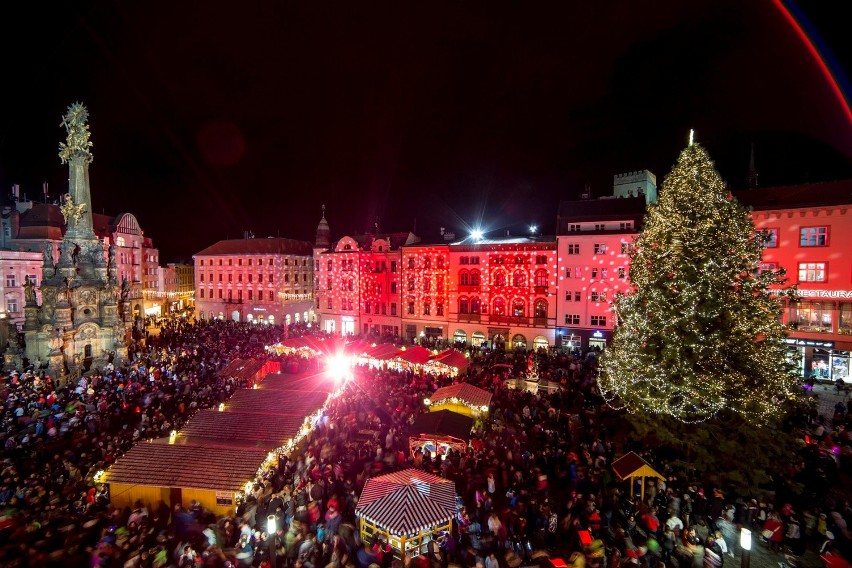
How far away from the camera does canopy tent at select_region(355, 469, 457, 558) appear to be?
34.5 ft

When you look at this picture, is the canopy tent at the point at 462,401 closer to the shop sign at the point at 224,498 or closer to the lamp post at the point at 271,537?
the shop sign at the point at 224,498

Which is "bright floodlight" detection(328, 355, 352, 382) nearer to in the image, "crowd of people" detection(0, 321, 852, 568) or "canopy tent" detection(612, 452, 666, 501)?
"crowd of people" detection(0, 321, 852, 568)

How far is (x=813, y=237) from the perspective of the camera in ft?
80.4

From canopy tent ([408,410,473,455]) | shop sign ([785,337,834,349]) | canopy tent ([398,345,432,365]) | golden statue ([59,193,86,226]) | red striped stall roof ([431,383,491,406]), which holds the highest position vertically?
golden statue ([59,193,86,226])

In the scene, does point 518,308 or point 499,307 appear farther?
point 499,307

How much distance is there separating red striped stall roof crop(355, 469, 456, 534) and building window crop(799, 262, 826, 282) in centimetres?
2529

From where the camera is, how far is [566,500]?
13070 mm

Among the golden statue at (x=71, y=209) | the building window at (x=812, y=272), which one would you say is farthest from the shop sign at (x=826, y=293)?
the golden statue at (x=71, y=209)

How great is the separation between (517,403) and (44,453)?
18.8m

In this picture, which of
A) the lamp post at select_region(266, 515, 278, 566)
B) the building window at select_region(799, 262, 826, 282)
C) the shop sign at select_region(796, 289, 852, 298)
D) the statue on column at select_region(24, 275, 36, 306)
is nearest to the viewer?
the lamp post at select_region(266, 515, 278, 566)

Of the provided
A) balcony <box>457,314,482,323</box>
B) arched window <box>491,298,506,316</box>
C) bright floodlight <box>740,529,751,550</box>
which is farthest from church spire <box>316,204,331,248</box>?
bright floodlight <box>740,529,751,550</box>

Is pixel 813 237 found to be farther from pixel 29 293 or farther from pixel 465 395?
pixel 29 293

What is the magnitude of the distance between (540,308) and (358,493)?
25572mm

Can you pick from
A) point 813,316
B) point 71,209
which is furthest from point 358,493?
point 71,209
